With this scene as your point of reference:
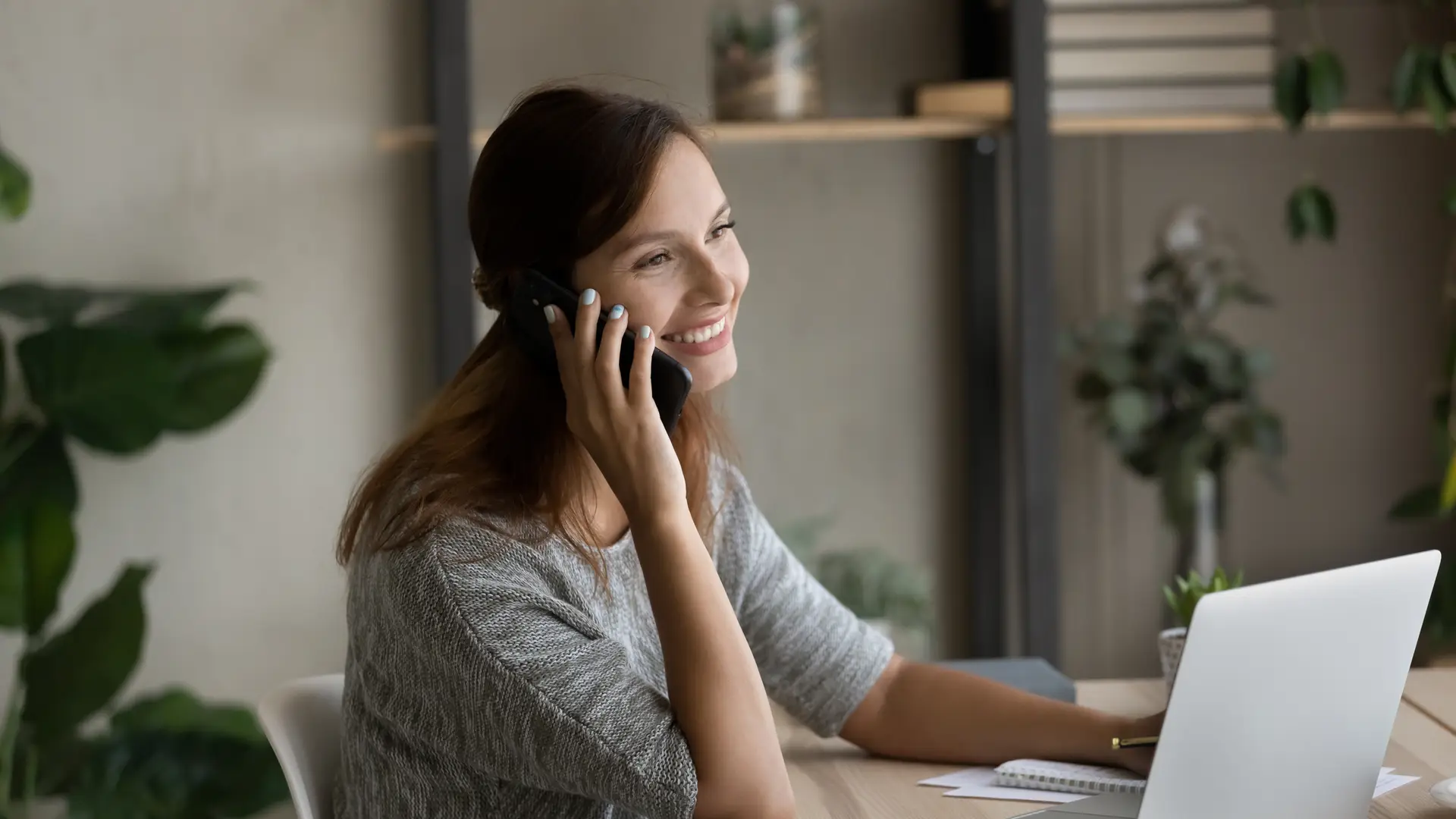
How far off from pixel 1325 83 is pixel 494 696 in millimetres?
1904

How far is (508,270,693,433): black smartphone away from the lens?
1268mm

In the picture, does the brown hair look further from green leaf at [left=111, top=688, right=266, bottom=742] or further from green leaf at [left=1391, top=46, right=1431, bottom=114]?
green leaf at [left=1391, top=46, right=1431, bottom=114]

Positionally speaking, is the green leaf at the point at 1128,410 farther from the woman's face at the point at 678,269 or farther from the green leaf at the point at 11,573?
the green leaf at the point at 11,573

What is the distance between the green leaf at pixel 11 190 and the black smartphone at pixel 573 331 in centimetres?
131

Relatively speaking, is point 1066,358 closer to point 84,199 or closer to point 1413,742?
point 1413,742

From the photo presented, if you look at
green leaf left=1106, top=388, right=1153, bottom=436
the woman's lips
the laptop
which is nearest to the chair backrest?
the woman's lips

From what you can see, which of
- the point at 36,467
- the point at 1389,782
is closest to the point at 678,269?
the point at 1389,782

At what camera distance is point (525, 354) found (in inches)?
52.7

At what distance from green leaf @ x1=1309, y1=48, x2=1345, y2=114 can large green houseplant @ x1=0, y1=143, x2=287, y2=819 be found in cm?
176

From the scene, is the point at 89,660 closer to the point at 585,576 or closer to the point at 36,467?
the point at 36,467

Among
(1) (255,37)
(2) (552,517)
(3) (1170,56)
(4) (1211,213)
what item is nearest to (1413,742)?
(2) (552,517)

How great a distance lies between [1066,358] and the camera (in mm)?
2857

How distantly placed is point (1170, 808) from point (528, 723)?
0.46 m

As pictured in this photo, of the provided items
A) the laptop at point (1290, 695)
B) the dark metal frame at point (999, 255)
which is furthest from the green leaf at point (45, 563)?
the laptop at point (1290, 695)
